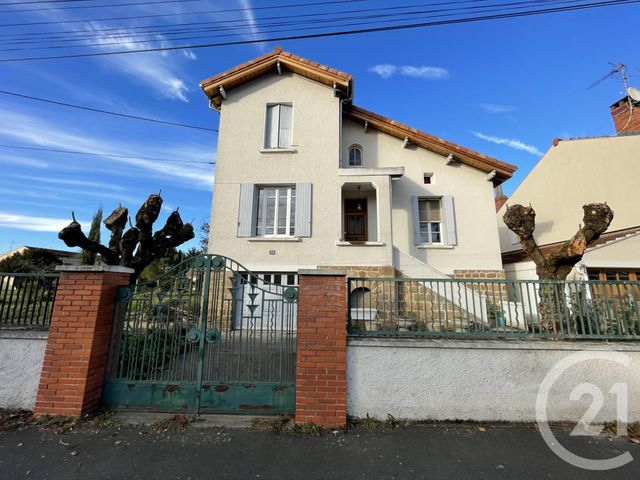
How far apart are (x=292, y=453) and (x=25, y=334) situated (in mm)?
3823

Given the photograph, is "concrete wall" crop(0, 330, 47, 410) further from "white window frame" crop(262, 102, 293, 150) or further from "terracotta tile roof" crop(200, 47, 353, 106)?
"terracotta tile roof" crop(200, 47, 353, 106)

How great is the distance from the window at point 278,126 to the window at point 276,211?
1.60 metres

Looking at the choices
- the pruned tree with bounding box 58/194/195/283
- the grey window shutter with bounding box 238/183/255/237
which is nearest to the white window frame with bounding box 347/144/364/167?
the grey window shutter with bounding box 238/183/255/237

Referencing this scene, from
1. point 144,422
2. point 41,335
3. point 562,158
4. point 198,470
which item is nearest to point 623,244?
point 562,158

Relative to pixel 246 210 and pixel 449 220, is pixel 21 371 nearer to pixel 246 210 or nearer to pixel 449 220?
pixel 246 210

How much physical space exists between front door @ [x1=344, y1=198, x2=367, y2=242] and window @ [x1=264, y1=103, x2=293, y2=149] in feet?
10.7

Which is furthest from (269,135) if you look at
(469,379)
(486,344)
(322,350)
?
(469,379)

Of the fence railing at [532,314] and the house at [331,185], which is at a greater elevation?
the house at [331,185]

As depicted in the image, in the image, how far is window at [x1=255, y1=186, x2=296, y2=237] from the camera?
30.2 feet

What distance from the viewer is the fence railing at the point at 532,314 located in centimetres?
367

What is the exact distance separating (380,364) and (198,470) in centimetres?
218

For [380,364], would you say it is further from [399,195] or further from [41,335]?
[399,195]

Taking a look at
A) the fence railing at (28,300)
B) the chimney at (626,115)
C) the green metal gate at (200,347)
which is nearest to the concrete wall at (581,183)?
the chimney at (626,115)

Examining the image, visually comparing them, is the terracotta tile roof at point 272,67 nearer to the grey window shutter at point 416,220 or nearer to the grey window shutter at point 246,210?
the grey window shutter at point 246,210
